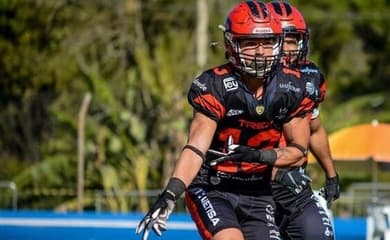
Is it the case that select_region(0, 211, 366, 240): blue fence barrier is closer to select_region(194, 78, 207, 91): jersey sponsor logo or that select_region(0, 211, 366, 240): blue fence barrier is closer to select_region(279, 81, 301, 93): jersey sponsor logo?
select_region(279, 81, 301, 93): jersey sponsor logo

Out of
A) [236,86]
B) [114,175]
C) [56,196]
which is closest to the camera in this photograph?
[236,86]

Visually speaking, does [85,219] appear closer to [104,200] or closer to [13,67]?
[104,200]

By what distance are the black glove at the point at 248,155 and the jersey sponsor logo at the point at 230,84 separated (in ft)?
Answer: 1.09

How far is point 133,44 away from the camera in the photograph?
2480cm

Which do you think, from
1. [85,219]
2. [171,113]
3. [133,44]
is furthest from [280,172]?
[133,44]

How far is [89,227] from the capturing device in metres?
13.5

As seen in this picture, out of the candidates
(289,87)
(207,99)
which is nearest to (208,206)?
(207,99)

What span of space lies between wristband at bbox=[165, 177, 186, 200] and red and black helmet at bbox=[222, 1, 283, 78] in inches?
28.7

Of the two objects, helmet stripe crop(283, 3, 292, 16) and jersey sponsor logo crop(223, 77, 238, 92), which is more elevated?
helmet stripe crop(283, 3, 292, 16)

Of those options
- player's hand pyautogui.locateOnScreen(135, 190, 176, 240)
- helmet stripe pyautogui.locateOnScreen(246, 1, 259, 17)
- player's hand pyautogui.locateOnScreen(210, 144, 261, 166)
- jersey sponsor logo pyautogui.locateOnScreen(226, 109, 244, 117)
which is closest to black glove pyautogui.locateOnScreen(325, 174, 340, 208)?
player's hand pyautogui.locateOnScreen(210, 144, 261, 166)

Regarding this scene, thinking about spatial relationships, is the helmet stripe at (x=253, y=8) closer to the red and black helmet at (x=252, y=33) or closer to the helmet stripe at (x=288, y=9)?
the red and black helmet at (x=252, y=33)

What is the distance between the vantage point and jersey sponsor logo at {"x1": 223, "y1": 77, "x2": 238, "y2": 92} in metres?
6.50

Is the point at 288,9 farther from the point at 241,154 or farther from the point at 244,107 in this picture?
the point at 241,154

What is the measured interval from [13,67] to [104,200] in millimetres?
6825
